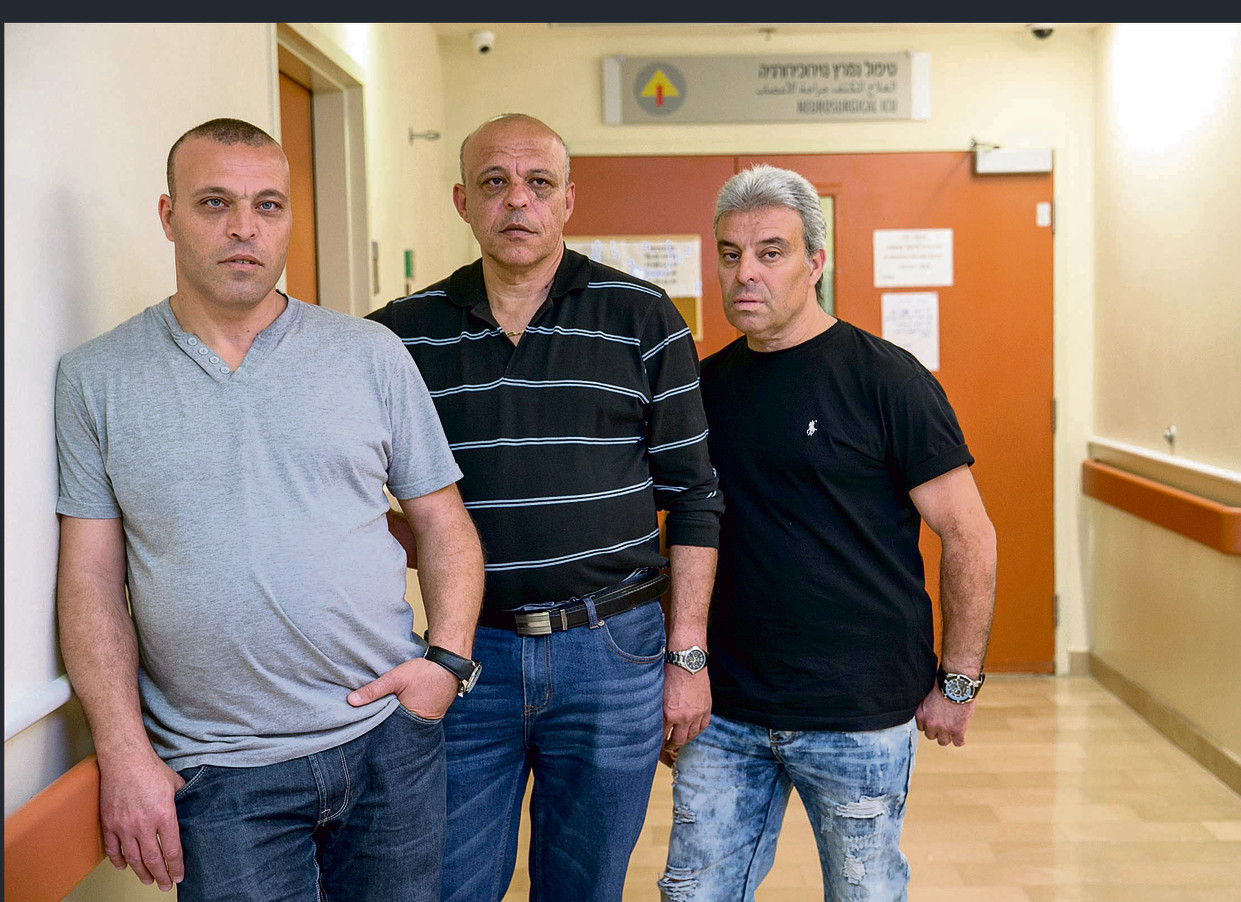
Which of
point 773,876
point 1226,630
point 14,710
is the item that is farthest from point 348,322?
point 1226,630

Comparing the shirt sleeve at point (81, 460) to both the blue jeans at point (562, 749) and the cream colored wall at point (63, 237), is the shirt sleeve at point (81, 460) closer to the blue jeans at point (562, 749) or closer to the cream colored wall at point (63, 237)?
the cream colored wall at point (63, 237)

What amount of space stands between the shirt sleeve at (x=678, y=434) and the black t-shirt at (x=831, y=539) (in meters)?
0.09

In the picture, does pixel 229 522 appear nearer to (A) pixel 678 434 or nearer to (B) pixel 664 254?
(A) pixel 678 434

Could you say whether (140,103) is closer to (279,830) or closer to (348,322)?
(348,322)

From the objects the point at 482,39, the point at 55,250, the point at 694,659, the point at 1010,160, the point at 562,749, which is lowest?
the point at 562,749

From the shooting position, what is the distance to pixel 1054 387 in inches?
181

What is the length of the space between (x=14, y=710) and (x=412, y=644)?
1.60 feet

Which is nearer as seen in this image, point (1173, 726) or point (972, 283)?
point (1173, 726)

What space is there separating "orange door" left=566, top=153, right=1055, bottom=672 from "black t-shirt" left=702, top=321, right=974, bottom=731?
276 centimetres

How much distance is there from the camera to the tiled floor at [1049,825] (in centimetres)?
282

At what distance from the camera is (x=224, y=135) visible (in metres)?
1.40

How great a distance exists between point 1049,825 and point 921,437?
6.36ft

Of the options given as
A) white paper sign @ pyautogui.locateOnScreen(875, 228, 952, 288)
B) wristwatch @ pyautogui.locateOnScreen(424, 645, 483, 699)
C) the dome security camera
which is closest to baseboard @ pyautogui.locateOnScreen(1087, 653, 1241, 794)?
white paper sign @ pyautogui.locateOnScreen(875, 228, 952, 288)

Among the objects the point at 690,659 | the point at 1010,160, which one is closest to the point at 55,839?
the point at 690,659
